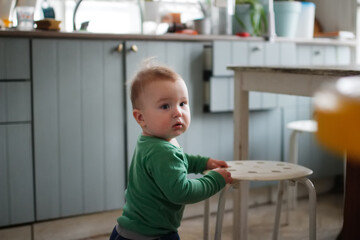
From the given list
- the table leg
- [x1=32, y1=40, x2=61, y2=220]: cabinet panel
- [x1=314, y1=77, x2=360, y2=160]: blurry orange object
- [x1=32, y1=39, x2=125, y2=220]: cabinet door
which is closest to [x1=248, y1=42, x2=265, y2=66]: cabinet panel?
[x1=32, y1=39, x2=125, y2=220]: cabinet door

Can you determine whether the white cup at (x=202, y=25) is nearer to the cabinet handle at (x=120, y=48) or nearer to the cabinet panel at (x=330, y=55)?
the cabinet handle at (x=120, y=48)

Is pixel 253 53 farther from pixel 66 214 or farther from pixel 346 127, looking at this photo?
pixel 346 127

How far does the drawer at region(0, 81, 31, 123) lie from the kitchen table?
92 centimetres

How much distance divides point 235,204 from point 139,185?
0.83 m

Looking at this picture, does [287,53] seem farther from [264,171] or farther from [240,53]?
[264,171]

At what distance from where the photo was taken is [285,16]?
2.75 metres

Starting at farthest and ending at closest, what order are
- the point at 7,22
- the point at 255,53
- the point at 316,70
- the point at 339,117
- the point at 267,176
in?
the point at 255,53
the point at 7,22
the point at 316,70
the point at 267,176
the point at 339,117

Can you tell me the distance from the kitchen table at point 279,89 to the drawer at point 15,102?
920 mm

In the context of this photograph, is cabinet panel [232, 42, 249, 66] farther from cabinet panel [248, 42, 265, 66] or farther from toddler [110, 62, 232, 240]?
toddler [110, 62, 232, 240]

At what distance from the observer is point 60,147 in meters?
2.05

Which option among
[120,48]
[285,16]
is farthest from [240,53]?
[120,48]

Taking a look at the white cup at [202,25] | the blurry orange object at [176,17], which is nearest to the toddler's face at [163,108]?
the white cup at [202,25]

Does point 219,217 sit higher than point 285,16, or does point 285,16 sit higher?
point 285,16

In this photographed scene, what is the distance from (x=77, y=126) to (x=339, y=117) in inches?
76.2
